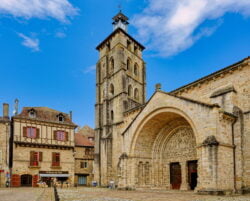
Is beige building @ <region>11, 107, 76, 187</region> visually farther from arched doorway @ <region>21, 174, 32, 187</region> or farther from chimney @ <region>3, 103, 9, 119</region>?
chimney @ <region>3, 103, 9, 119</region>

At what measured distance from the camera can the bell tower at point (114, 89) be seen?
2886 centimetres

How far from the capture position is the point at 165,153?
2219 cm

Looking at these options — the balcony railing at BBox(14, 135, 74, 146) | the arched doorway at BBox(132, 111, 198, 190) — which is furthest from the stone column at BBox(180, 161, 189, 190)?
the balcony railing at BBox(14, 135, 74, 146)

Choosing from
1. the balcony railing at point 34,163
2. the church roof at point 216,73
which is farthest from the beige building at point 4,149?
the church roof at point 216,73

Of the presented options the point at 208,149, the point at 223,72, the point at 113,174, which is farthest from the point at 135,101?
the point at 208,149

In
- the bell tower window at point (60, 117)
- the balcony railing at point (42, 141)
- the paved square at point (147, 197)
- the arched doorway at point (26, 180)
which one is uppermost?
the bell tower window at point (60, 117)

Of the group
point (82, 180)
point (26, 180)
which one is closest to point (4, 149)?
point (26, 180)

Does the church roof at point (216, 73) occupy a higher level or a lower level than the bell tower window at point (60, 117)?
higher

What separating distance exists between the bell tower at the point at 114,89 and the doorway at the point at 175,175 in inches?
288

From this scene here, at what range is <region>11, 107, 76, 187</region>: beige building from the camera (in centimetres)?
2908

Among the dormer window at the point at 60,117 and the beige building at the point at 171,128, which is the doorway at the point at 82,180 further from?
the dormer window at the point at 60,117

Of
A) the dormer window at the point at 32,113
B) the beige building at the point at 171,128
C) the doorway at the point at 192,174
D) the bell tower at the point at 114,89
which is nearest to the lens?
the beige building at the point at 171,128

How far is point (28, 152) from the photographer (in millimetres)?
29641

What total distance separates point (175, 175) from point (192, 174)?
1721 millimetres
